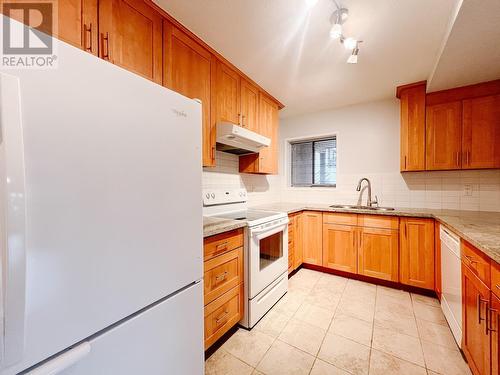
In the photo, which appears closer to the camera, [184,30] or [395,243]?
[184,30]

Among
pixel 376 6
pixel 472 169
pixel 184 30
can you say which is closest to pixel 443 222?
pixel 472 169

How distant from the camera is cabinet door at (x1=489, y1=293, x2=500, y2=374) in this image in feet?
3.10

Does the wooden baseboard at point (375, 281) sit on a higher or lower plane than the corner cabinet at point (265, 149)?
lower

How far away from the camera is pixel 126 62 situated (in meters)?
1.30

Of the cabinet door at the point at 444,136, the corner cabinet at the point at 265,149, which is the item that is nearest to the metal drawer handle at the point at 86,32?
the corner cabinet at the point at 265,149

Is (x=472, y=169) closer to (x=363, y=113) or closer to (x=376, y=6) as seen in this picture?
(x=363, y=113)

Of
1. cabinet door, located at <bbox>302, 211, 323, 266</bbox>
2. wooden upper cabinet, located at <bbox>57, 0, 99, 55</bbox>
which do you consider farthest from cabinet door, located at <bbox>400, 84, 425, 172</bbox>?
wooden upper cabinet, located at <bbox>57, 0, 99, 55</bbox>

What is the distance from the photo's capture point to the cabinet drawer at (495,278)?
95 cm

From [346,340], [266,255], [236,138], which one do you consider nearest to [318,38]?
[236,138]

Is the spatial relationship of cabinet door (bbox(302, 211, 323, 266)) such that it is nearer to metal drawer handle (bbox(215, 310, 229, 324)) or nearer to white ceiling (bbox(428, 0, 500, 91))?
metal drawer handle (bbox(215, 310, 229, 324))

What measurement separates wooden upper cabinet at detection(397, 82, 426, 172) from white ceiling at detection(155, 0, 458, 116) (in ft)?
0.60

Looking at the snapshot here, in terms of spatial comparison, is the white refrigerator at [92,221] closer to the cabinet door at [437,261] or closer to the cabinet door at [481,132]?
the cabinet door at [437,261]

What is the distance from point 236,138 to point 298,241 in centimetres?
159

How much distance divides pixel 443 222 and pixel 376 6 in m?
1.70
